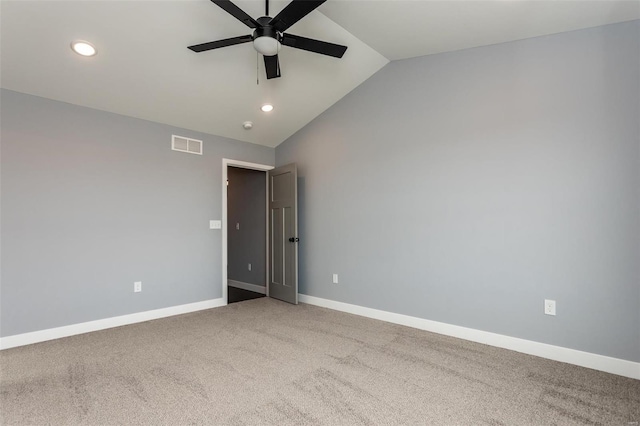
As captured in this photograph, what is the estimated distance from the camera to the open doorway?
18.2 feet

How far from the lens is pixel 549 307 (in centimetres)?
276

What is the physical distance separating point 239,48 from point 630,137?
3423 mm

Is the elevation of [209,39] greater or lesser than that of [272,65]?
greater

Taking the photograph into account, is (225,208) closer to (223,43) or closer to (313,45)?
(223,43)

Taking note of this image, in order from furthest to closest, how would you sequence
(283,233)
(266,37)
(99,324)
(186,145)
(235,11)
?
(283,233) → (186,145) → (99,324) → (266,37) → (235,11)

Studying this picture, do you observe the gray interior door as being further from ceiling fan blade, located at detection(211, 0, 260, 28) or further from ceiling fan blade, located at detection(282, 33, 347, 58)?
ceiling fan blade, located at detection(211, 0, 260, 28)

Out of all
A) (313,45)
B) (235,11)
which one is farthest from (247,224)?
(235,11)

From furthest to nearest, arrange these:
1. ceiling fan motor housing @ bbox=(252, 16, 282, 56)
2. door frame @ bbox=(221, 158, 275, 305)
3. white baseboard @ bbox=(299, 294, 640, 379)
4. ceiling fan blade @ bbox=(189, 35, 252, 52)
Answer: door frame @ bbox=(221, 158, 275, 305), white baseboard @ bbox=(299, 294, 640, 379), ceiling fan blade @ bbox=(189, 35, 252, 52), ceiling fan motor housing @ bbox=(252, 16, 282, 56)

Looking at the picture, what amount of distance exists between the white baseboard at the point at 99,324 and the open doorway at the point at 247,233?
90 centimetres

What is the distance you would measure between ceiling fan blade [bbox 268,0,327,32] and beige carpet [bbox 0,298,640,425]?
2.55 meters

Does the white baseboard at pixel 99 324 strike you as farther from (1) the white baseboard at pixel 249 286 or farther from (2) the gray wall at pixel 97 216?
(1) the white baseboard at pixel 249 286

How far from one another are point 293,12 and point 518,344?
3.31 m

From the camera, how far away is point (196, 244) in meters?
4.40

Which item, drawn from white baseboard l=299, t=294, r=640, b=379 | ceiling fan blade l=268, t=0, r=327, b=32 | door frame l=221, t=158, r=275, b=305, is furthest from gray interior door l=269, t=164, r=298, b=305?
ceiling fan blade l=268, t=0, r=327, b=32
